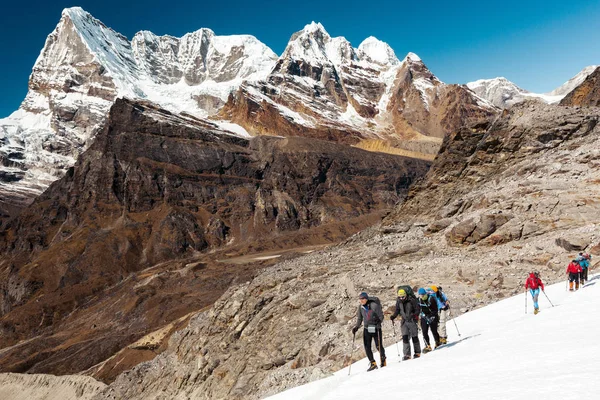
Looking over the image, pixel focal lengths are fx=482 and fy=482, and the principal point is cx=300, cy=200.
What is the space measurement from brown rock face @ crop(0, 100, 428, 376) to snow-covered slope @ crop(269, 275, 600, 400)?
235 ft

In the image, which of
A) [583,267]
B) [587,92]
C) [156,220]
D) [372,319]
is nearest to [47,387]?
[372,319]

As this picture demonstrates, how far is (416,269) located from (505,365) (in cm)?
1562

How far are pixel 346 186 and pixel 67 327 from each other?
108m

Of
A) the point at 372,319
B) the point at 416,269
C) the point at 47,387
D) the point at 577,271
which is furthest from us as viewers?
the point at 47,387

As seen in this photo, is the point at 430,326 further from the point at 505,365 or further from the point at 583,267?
the point at 583,267

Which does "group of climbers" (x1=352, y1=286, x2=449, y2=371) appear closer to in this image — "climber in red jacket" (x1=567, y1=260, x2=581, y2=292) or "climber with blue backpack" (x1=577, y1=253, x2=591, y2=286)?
"climber in red jacket" (x1=567, y1=260, x2=581, y2=292)

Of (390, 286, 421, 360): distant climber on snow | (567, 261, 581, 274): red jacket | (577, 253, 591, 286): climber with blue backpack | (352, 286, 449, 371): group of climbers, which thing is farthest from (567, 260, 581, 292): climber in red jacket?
(390, 286, 421, 360): distant climber on snow

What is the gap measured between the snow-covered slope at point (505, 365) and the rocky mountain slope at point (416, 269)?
5141mm

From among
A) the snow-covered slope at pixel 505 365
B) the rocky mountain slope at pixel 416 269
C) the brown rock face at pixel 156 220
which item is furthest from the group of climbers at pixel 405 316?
the brown rock face at pixel 156 220

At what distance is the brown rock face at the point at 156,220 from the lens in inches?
3762

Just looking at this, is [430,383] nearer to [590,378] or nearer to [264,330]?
[590,378]

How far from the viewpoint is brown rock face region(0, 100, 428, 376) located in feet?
314

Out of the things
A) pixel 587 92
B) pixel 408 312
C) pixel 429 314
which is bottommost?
pixel 429 314

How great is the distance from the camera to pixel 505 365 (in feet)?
27.5
